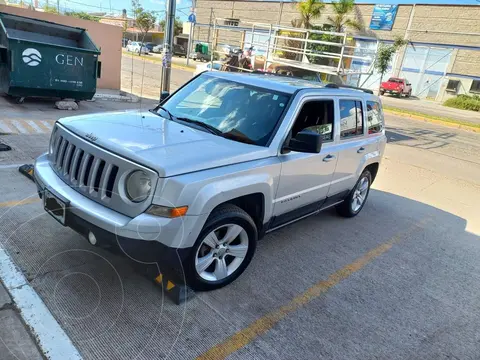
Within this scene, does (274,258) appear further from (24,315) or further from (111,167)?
(24,315)

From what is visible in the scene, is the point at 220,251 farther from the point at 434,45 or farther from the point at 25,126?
the point at 434,45

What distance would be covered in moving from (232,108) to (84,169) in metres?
1.53

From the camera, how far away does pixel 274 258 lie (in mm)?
4020

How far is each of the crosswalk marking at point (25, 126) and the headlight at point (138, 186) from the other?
5.44 meters

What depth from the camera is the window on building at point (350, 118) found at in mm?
4449

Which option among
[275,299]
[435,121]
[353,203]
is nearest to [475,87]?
[435,121]

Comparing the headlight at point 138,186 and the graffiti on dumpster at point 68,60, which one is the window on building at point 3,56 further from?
the headlight at point 138,186

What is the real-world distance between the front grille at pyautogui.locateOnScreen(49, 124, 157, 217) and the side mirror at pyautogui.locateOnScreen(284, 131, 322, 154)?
55.9 inches

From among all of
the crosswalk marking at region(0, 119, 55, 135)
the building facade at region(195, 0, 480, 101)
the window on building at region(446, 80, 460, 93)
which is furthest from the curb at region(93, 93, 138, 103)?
the window on building at region(446, 80, 460, 93)

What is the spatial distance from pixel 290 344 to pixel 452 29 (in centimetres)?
4162

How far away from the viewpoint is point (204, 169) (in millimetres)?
2857

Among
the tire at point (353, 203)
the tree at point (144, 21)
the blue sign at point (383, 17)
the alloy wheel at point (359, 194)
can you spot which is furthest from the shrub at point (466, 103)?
the tire at point (353, 203)

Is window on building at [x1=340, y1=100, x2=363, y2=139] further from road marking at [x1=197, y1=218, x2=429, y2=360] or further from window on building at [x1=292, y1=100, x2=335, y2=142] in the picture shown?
road marking at [x1=197, y1=218, x2=429, y2=360]

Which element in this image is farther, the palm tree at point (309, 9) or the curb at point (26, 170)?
the palm tree at point (309, 9)
